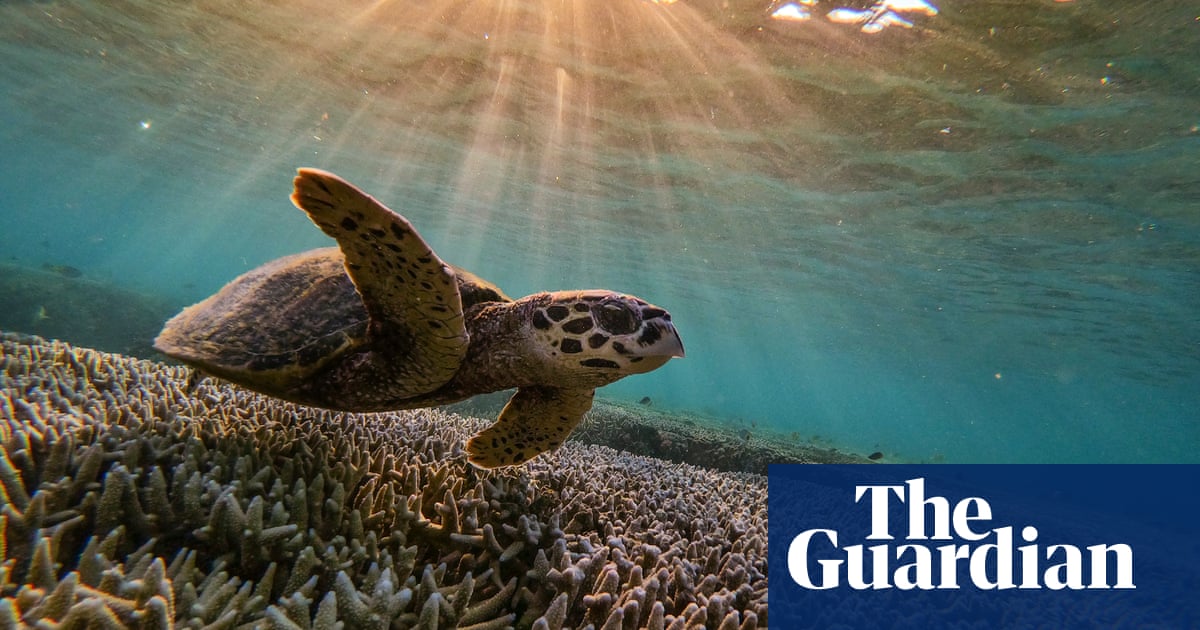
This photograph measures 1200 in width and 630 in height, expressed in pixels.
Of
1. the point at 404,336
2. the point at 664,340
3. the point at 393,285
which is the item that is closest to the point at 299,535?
the point at 404,336

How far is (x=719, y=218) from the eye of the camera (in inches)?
816

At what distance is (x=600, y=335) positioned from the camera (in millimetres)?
2672

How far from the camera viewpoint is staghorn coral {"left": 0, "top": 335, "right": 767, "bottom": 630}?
5.75 ft

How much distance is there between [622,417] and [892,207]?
39.6 ft

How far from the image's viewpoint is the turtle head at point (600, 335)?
2.62 m

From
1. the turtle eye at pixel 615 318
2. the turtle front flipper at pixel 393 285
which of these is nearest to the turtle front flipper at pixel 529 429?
the turtle front flipper at pixel 393 285

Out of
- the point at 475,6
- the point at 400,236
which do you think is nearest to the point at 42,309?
the point at 475,6

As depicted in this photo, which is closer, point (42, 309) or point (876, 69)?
point (876, 69)

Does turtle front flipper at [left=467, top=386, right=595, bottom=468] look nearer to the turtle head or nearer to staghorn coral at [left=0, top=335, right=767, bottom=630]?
staghorn coral at [left=0, top=335, right=767, bottom=630]

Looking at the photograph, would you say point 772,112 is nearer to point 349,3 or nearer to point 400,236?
point 349,3

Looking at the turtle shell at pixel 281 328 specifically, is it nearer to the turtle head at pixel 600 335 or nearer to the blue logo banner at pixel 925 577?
the turtle head at pixel 600 335

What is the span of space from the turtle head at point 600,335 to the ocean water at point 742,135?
8650 millimetres

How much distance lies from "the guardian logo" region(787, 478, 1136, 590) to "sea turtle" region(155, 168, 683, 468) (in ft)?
7.51

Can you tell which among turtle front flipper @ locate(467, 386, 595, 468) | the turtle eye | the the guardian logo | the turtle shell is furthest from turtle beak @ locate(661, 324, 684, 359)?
the the guardian logo
